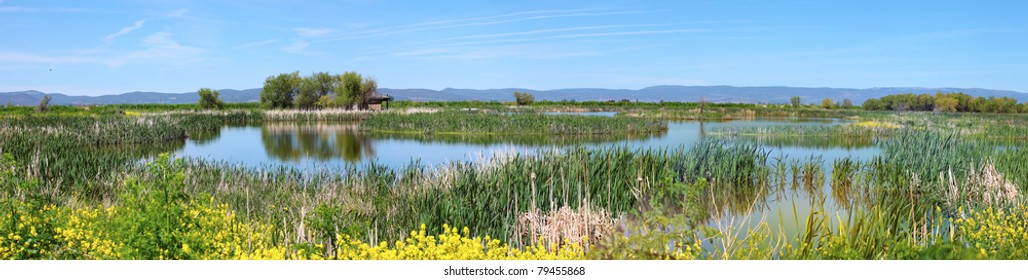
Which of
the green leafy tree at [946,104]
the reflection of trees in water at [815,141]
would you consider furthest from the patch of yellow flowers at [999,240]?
the green leafy tree at [946,104]

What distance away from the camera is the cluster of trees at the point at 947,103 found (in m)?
55.8

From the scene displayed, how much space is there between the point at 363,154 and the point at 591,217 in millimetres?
15538

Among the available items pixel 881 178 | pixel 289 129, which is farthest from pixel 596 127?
pixel 881 178

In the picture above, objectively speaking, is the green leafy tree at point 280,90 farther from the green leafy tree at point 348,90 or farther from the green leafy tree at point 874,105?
the green leafy tree at point 874,105

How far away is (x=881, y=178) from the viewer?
1304cm

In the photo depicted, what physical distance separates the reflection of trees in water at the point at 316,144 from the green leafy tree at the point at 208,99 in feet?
52.8

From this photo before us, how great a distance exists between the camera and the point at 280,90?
52.7 m

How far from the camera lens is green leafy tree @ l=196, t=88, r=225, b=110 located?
5100cm

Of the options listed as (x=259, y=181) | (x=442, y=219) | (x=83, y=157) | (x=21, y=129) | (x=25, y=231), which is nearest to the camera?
(x=25, y=231)

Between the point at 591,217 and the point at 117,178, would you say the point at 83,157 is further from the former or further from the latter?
the point at 591,217

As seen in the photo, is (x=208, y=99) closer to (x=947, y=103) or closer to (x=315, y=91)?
(x=315, y=91)

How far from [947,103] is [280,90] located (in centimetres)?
5447

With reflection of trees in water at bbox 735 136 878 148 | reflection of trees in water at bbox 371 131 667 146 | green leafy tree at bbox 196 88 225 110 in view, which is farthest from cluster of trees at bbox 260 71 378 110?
reflection of trees in water at bbox 735 136 878 148

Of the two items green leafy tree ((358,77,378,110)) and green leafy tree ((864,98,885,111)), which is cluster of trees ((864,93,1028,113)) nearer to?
green leafy tree ((864,98,885,111))
